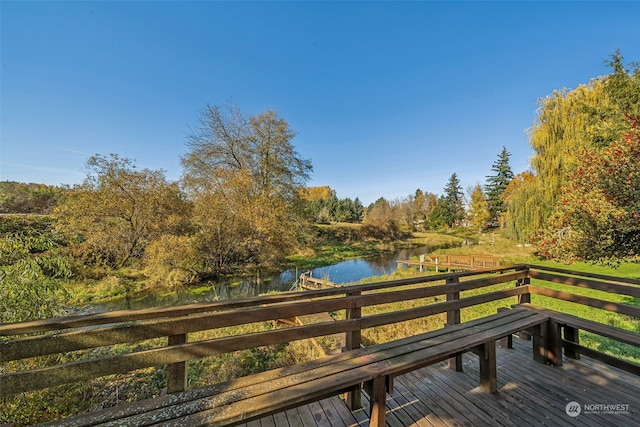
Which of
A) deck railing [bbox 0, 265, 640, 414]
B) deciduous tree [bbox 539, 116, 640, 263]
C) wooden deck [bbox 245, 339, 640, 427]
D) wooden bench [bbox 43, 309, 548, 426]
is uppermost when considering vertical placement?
deciduous tree [bbox 539, 116, 640, 263]

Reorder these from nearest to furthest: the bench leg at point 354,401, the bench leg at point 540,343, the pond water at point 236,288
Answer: the bench leg at point 354,401
the bench leg at point 540,343
the pond water at point 236,288

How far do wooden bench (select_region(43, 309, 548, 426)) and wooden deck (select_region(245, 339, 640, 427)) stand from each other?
24 centimetres

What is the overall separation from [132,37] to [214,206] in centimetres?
720

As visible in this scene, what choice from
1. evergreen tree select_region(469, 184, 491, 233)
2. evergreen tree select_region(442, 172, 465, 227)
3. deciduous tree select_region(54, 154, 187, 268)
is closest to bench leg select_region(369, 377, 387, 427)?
deciduous tree select_region(54, 154, 187, 268)

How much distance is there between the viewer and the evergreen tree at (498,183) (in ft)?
106

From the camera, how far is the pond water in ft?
29.1

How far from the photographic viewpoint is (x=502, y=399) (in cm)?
217

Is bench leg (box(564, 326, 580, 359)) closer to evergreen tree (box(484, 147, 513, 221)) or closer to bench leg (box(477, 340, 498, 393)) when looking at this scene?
bench leg (box(477, 340, 498, 393))

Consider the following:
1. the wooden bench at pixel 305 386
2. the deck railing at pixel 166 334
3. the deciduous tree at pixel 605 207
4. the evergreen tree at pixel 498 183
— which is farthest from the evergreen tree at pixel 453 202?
the wooden bench at pixel 305 386

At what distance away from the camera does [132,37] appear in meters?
6.56

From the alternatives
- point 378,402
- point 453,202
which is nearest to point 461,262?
point 378,402

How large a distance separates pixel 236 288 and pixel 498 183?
36134mm

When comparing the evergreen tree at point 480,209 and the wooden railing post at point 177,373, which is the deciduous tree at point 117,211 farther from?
the evergreen tree at point 480,209

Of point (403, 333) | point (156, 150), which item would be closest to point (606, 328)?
point (403, 333)
